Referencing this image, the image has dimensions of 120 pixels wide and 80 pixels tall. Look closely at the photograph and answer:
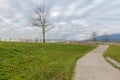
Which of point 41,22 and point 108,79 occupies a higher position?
point 41,22

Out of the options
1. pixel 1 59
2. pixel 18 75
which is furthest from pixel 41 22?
pixel 18 75

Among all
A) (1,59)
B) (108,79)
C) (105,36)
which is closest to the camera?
(108,79)

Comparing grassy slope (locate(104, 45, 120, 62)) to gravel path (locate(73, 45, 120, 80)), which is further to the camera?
grassy slope (locate(104, 45, 120, 62))

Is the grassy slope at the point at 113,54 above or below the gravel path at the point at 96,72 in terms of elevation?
above

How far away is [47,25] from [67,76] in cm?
5337

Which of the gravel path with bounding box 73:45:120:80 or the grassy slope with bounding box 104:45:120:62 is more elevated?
the grassy slope with bounding box 104:45:120:62

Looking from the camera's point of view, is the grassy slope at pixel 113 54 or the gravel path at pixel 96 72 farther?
the grassy slope at pixel 113 54

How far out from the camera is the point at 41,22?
219ft

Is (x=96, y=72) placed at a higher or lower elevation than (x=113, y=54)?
lower

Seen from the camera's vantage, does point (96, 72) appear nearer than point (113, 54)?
Yes

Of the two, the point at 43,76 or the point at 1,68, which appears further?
the point at 1,68

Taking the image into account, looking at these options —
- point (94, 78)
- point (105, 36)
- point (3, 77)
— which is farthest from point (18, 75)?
point (105, 36)

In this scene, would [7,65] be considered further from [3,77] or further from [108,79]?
[108,79]

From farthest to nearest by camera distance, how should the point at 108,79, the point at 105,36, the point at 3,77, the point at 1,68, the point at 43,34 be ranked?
the point at 105,36, the point at 43,34, the point at 1,68, the point at 3,77, the point at 108,79
